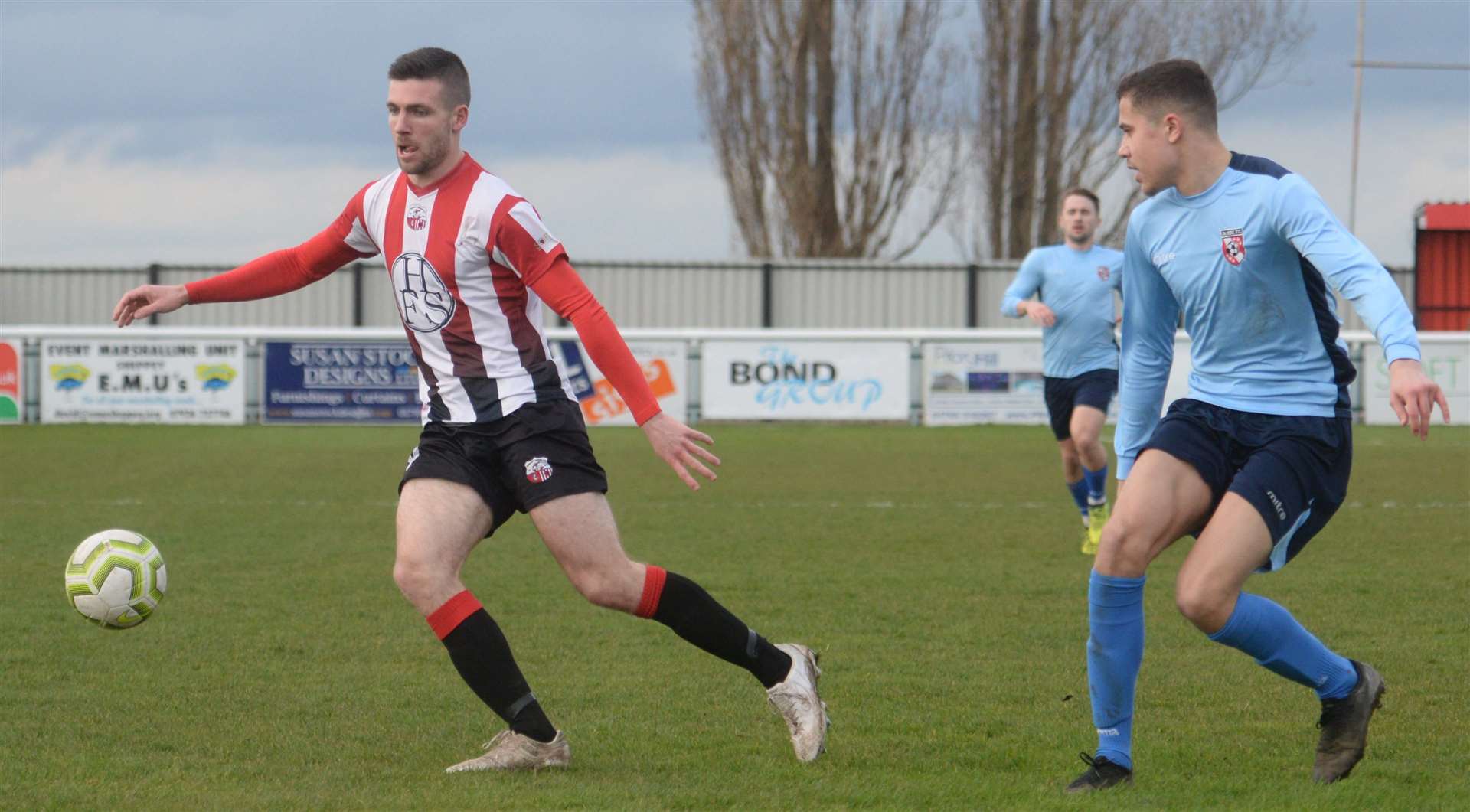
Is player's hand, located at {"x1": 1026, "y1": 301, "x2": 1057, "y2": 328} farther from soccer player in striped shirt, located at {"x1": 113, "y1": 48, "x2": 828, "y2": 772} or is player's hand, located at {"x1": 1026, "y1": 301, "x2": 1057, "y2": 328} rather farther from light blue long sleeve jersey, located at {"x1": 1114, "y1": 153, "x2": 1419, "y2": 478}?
soccer player in striped shirt, located at {"x1": 113, "y1": 48, "x2": 828, "y2": 772}

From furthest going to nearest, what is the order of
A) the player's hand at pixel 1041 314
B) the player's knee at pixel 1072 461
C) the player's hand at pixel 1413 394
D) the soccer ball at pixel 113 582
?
the player's knee at pixel 1072 461 < the player's hand at pixel 1041 314 < the soccer ball at pixel 113 582 < the player's hand at pixel 1413 394

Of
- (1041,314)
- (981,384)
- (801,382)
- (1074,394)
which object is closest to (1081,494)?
(1074,394)

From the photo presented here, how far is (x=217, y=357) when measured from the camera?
2070cm

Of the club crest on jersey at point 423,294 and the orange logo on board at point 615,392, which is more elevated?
the club crest on jersey at point 423,294

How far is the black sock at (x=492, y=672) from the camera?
443cm

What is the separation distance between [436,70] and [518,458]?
1081 mm

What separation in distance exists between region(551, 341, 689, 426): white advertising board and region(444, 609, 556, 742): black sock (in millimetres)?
15924

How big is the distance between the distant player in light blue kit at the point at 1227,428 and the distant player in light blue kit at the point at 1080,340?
203 inches

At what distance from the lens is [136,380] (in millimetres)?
20656

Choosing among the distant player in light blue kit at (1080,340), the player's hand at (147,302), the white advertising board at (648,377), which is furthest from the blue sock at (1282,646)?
the white advertising board at (648,377)

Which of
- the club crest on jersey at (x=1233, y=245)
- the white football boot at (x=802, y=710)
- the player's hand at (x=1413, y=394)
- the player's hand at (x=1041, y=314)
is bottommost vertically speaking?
the white football boot at (x=802, y=710)

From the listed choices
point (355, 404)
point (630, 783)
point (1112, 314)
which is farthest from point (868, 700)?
point (355, 404)

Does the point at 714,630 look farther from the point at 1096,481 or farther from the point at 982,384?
the point at 982,384

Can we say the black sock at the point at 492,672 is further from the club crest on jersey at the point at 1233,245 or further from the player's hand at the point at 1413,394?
the player's hand at the point at 1413,394
